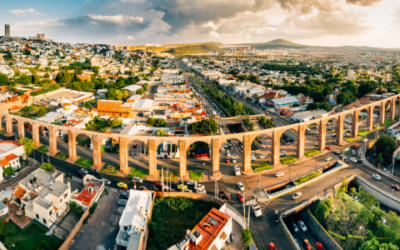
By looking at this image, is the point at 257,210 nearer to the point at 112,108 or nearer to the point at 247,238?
the point at 247,238

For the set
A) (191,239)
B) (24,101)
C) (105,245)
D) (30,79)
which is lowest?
(105,245)

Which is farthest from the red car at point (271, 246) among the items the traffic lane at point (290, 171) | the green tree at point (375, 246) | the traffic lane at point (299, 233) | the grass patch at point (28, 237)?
the grass patch at point (28, 237)

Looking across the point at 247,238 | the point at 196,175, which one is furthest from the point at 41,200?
the point at 247,238

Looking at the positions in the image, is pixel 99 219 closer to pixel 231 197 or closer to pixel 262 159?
pixel 231 197

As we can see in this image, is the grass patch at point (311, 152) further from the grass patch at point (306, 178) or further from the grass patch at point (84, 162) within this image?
the grass patch at point (84, 162)

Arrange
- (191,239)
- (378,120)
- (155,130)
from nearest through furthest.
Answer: (191,239) < (155,130) < (378,120)

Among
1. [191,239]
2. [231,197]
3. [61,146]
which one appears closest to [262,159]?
[231,197]
